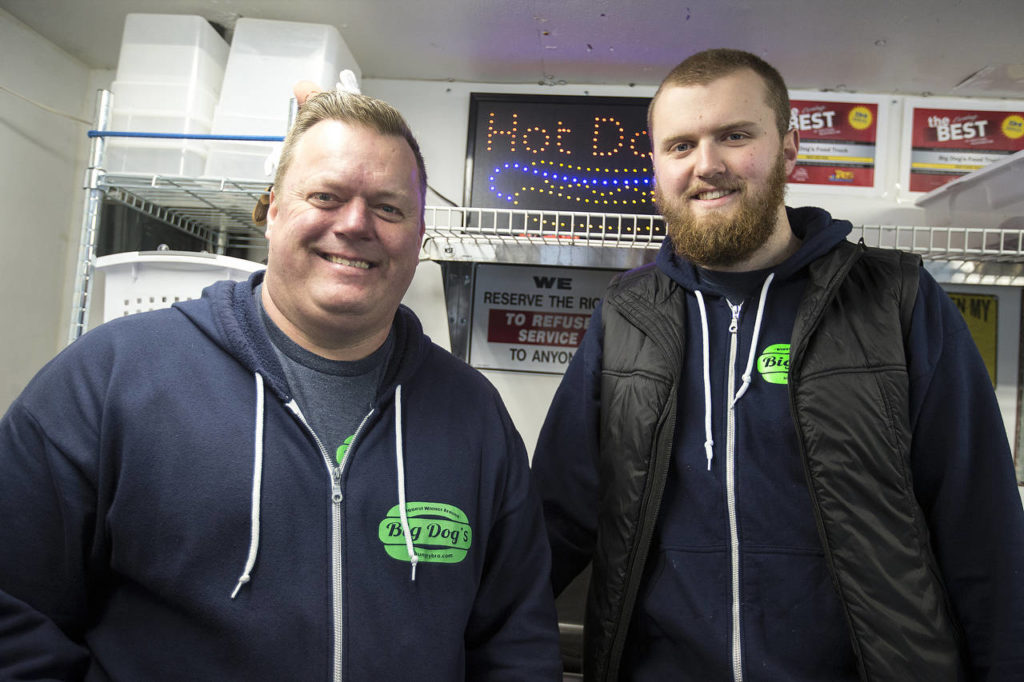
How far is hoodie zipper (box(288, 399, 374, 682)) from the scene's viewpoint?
755 millimetres

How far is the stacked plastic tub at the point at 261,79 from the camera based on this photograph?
1398 millimetres

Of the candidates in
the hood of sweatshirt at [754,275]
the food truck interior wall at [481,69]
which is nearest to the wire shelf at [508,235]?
the food truck interior wall at [481,69]

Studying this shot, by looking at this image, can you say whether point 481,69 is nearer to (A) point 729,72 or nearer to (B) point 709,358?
(A) point 729,72

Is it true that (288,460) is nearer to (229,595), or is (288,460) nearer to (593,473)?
(229,595)

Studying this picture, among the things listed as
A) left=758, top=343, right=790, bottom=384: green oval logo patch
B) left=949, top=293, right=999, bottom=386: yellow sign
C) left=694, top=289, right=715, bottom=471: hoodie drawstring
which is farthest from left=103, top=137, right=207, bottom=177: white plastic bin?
left=949, top=293, right=999, bottom=386: yellow sign

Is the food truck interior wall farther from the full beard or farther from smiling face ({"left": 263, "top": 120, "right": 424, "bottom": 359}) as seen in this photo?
smiling face ({"left": 263, "top": 120, "right": 424, "bottom": 359})

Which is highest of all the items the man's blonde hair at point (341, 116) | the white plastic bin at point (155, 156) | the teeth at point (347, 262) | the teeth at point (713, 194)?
the white plastic bin at point (155, 156)

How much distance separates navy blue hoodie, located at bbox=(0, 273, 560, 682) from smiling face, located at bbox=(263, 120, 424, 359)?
65 millimetres

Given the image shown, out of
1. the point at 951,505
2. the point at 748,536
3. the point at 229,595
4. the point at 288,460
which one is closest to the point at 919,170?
the point at 951,505

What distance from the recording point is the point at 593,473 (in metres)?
1.10

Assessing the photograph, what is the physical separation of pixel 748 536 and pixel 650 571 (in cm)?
15

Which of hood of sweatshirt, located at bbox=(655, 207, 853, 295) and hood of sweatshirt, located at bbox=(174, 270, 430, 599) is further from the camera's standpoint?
hood of sweatshirt, located at bbox=(655, 207, 853, 295)

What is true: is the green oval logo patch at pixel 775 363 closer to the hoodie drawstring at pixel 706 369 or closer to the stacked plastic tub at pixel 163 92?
the hoodie drawstring at pixel 706 369

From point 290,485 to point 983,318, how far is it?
164cm
